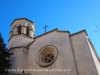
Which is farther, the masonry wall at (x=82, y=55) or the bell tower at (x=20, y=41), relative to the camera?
the bell tower at (x=20, y=41)

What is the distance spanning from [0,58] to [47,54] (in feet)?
12.4

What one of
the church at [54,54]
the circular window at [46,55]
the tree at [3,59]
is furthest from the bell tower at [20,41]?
the circular window at [46,55]

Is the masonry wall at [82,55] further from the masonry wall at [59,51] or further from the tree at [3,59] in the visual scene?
the tree at [3,59]

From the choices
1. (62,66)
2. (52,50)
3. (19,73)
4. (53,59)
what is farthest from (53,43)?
(19,73)

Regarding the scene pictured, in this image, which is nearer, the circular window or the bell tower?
the circular window

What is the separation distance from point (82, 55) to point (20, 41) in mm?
6232

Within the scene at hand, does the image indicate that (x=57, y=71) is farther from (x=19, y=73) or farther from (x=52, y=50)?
(x=19, y=73)

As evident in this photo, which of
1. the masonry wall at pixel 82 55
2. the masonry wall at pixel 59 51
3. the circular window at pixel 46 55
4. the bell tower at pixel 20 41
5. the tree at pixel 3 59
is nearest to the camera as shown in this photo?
the masonry wall at pixel 82 55

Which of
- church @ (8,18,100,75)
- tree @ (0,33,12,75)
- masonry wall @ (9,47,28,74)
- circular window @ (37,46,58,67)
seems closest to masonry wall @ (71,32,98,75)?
church @ (8,18,100,75)

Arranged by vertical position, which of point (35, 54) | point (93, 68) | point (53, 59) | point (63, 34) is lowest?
point (93, 68)

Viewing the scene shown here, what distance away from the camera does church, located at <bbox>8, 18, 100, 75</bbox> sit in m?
9.89

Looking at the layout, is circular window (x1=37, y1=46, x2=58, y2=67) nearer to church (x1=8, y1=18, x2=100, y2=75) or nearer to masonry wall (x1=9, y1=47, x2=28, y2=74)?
church (x1=8, y1=18, x2=100, y2=75)

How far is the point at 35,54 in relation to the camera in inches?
493

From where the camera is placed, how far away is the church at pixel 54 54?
989 cm
